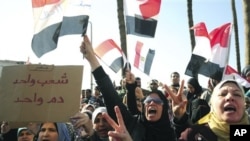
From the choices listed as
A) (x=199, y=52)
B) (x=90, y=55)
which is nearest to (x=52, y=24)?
(x=90, y=55)

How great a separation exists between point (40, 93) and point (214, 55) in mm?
3757

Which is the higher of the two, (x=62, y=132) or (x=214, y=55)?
(x=214, y=55)

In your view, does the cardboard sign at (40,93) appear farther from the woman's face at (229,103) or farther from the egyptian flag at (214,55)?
the egyptian flag at (214,55)

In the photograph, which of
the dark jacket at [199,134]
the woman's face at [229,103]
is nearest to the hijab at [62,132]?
the dark jacket at [199,134]

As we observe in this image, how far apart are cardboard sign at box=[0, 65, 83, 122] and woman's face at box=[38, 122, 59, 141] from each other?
0.20m

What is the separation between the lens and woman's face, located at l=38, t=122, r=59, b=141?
3453 millimetres

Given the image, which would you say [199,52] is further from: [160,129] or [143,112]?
[160,129]

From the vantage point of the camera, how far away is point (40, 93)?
340cm

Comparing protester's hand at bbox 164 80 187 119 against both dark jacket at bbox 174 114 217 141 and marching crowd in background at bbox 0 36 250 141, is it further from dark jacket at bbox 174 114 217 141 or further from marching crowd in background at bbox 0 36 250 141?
dark jacket at bbox 174 114 217 141

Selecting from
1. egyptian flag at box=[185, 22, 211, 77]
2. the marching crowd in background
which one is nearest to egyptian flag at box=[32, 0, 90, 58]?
the marching crowd in background

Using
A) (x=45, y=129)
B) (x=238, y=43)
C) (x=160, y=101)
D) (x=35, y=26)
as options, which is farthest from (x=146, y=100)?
(x=238, y=43)

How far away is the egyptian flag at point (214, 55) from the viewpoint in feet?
19.4

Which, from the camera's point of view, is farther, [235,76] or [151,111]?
[235,76]

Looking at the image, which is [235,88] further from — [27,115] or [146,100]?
[27,115]
